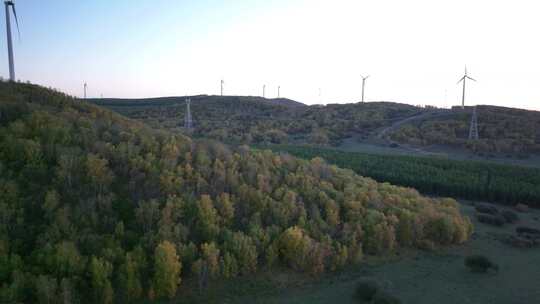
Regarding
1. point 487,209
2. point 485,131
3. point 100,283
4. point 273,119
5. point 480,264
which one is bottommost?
point 480,264

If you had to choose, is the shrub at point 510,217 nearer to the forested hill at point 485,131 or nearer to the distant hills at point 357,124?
the forested hill at point 485,131

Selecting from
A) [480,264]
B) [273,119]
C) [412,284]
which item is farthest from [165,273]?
[273,119]

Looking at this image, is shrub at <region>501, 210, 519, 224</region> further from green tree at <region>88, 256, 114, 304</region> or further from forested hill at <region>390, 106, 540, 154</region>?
forested hill at <region>390, 106, 540, 154</region>

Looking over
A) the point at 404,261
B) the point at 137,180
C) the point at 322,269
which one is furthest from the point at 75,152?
the point at 404,261

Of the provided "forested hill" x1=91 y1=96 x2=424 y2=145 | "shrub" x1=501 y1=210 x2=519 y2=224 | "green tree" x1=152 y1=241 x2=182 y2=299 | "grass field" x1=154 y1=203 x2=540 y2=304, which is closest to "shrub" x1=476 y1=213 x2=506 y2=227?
"shrub" x1=501 y1=210 x2=519 y2=224

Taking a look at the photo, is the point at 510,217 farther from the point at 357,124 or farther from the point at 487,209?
the point at 357,124

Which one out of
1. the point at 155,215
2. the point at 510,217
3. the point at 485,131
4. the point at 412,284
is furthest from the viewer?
the point at 485,131

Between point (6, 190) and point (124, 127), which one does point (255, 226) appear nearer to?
point (6, 190)
